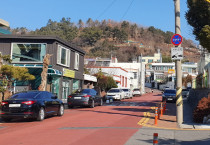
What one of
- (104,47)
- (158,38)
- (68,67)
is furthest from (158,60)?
(68,67)

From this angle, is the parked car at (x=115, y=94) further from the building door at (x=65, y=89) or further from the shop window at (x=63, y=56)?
the shop window at (x=63, y=56)

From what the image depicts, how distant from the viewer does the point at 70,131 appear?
1022cm

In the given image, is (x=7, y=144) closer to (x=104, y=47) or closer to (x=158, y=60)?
(x=104, y=47)

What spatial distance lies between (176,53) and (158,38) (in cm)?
12506

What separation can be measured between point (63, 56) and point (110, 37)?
278 feet

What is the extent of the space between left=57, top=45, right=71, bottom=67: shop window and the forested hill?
50.2 metres

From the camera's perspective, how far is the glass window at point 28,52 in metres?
26.3

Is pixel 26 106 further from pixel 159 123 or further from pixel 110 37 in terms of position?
pixel 110 37

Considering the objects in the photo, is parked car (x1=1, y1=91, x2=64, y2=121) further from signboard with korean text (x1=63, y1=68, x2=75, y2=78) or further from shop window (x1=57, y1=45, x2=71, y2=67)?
signboard with korean text (x1=63, y1=68, x2=75, y2=78)

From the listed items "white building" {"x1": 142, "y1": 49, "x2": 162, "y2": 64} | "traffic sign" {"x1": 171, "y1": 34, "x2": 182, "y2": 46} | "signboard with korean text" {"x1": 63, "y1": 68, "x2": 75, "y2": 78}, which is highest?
"white building" {"x1": 142, "y1": 49, "x2": 162, "y2": 64}

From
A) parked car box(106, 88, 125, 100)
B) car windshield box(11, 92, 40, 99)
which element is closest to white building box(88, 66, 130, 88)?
parked car box(106, 88, 125, 100)

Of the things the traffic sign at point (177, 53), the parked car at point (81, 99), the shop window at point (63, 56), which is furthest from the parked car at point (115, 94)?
the traffic sign at point (177, 53)

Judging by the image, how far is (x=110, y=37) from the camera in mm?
112125

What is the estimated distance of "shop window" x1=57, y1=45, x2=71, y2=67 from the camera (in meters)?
27.5
